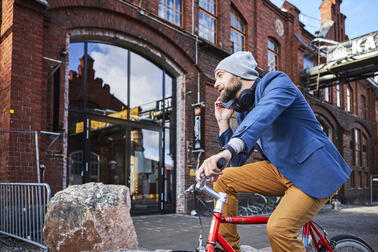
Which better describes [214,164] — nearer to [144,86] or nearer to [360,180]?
[144,86]

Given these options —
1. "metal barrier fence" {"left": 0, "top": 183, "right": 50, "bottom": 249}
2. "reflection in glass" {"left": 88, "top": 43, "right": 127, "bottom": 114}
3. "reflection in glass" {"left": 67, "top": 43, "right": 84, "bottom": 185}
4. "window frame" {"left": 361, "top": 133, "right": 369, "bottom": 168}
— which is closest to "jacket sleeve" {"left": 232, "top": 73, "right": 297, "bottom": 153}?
"metal barrier fence" {"left": 0, "top": 183, "right": 50, "bottom": 249}

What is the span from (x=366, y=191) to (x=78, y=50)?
24.2 meters

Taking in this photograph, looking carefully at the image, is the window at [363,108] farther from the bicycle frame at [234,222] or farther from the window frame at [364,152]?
the bicycle frame at [234,222]

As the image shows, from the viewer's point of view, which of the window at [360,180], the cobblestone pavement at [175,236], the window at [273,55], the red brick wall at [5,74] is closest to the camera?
the cobblestone pavement at [175,236]

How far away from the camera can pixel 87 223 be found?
4.66 meters

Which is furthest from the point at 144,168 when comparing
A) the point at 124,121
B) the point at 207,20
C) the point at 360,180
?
the point at 360,180

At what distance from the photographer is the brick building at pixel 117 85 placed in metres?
7.18

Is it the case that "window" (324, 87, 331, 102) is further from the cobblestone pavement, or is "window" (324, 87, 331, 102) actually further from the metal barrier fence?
the metal barrier fence

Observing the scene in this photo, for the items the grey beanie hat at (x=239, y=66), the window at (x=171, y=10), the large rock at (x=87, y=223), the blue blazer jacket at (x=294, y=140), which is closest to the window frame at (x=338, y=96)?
the window at (x=171, y=10)

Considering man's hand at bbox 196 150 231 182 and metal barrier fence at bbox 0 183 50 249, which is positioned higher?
man's hand at bbox 196 150 231 182

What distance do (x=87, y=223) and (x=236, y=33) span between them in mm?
11757

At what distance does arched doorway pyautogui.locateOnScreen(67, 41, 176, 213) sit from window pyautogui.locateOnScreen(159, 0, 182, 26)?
5.42 ft

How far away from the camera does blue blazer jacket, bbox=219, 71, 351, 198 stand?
6.77 feet

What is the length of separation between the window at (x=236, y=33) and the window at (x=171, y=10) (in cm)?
316
